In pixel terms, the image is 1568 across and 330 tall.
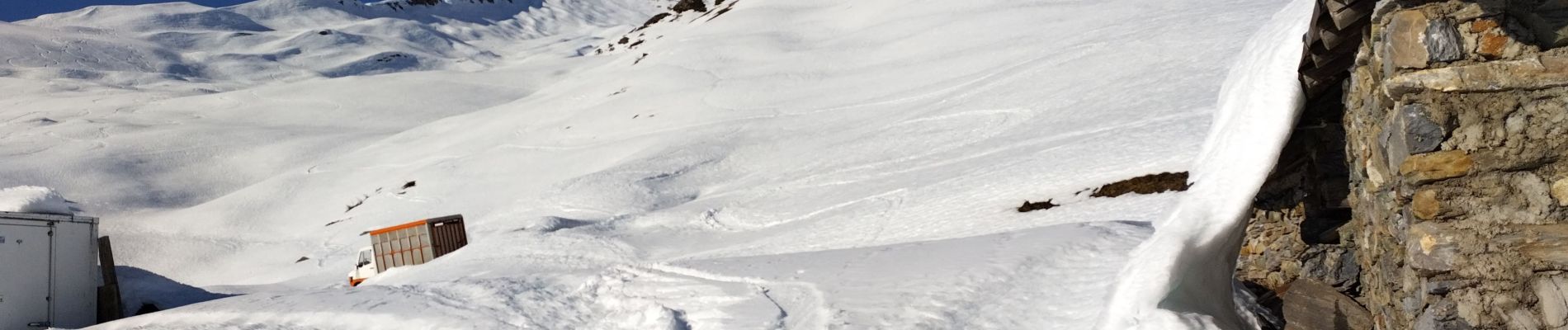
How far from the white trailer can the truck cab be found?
4.86 metres

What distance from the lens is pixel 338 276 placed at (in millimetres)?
16797

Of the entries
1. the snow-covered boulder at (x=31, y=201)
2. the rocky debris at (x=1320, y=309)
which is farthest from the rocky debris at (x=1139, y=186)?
the snow-covered boulder at (x=31, y=201)

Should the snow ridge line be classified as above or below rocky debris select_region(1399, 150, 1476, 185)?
below

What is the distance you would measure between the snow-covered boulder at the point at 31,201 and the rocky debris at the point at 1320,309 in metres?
10.9

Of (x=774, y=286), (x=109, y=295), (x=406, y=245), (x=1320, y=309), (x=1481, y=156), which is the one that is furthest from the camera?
(x=406, y=245)

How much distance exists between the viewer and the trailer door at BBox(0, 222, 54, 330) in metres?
8.99

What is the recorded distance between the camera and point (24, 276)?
30.2 ft

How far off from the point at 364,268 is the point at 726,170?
618 centimetres

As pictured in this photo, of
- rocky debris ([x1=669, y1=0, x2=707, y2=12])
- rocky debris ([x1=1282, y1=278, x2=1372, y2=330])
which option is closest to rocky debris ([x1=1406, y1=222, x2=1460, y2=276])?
rocky debris ([x1=1282, y1=278, x2=1372, y2=330])

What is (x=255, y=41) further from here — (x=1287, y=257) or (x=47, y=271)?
(x=1287, y=257)

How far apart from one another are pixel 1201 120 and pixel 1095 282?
234 inches

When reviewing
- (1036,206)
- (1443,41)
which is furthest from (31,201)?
(1443,41)

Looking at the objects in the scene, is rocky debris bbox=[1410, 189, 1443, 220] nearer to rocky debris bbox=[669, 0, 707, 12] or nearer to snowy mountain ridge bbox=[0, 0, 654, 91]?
rocky debris bbox=[669, 0, 707, 12]

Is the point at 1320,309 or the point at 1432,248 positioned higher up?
the point at 1432,248
